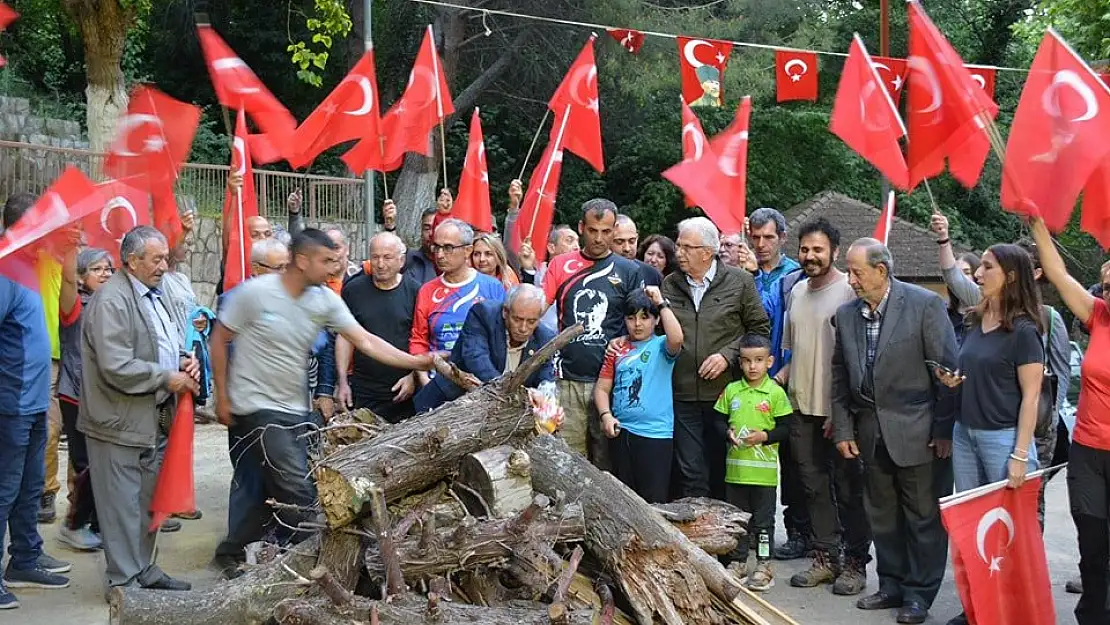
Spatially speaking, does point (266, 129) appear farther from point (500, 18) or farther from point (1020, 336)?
point (500, 18)

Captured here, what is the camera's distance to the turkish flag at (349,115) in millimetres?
9531

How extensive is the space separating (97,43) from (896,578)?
15689 mm

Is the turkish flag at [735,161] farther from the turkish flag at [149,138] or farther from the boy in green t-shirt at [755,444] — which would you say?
the turkish flag at [149,138]

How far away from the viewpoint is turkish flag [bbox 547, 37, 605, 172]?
410 inches

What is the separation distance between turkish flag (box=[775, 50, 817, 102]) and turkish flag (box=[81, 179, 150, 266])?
826 centimetres

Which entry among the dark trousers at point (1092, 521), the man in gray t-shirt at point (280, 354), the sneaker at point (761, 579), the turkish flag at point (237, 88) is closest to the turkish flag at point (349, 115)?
the turkish flag at point (237, 88)

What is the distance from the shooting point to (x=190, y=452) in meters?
6.56

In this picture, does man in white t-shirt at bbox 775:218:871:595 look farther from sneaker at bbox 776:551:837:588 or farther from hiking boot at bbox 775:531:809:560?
hiking boot at bbox 775:531:809:560

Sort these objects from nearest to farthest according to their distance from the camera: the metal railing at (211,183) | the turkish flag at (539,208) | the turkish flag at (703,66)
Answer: the turkish flag at (539,208) → the turkish flag at (703,66) → the metal railing at (211,183)

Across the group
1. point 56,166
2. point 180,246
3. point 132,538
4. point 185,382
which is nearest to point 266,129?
point 180,246

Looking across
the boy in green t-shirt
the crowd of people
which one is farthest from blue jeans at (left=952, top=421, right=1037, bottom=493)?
the boy in green t-shirt

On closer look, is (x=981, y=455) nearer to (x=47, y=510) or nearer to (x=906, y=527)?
(x=906, y=527)

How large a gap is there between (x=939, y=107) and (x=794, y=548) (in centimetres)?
306

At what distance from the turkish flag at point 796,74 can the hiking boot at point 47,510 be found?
8966 millimetres
